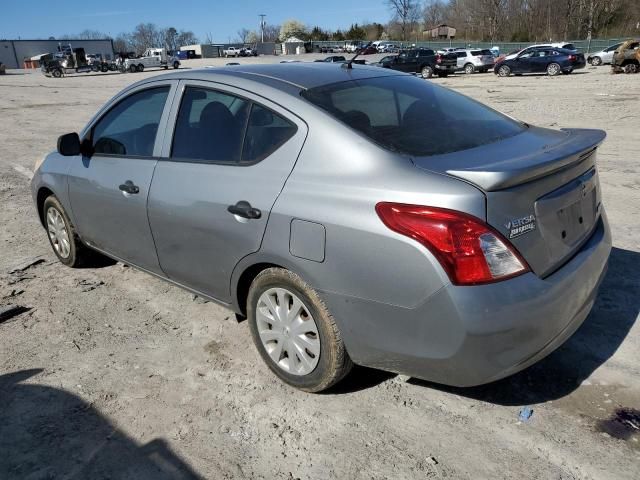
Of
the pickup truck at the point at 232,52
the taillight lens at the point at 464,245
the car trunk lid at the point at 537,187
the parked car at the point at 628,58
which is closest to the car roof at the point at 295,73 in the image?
the car trunk lid at the point at 537,187

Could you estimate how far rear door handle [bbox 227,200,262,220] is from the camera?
279 cm

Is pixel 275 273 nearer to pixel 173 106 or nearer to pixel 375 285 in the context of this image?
pixel 375 285

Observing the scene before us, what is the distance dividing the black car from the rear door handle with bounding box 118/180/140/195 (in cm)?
3062

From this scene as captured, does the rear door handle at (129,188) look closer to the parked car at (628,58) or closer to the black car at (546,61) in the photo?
the parked car at (628,58)

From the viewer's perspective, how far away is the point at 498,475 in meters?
2.35

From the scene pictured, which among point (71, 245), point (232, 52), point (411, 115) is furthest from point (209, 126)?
point (232, 52)

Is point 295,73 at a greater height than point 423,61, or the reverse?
point 295,73

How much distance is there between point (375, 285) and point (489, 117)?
1.57m

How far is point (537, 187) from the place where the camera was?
239cm

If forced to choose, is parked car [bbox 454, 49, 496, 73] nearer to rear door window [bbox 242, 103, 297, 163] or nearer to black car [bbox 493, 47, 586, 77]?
black car [bbox 493, 47, 586, 77]

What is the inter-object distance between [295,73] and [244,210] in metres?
0.98

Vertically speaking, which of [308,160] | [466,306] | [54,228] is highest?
[308,160]

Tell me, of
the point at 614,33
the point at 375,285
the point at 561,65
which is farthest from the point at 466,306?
the point at 614,33

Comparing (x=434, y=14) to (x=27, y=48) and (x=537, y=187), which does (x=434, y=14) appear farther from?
(x=537, y=187)
